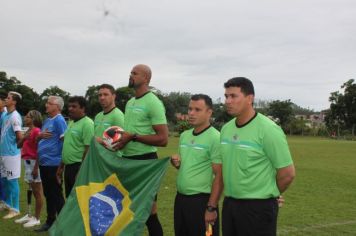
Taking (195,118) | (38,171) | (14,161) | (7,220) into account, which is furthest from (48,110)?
(195,118)

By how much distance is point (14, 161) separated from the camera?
9.16 m

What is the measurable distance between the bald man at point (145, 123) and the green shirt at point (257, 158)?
5.25 ft

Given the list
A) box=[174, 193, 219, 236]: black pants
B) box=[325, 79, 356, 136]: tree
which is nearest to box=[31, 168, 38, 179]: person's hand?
box=[174, 193, 219, 236]: black pants

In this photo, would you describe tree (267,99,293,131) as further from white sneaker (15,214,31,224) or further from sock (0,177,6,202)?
white sneaker (15,214,31,224)

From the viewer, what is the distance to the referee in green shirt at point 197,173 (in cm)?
497

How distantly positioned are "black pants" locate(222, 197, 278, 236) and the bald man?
1.70 meters

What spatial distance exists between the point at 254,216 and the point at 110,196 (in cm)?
204

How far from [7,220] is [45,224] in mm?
1164

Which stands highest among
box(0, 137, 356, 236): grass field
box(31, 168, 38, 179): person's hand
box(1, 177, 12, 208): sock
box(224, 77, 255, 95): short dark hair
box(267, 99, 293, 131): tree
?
box(267, 99, 293, 131): tree

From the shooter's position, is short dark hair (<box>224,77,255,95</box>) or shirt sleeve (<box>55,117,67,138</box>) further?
shirt sleeve (<box>55,117,67,138</box>)

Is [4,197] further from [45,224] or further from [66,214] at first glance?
[66,214]

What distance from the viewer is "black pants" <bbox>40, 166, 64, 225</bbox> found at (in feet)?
25.7

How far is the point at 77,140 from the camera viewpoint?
7320mm

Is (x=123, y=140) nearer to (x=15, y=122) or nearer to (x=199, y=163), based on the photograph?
(x=199, y=163)
